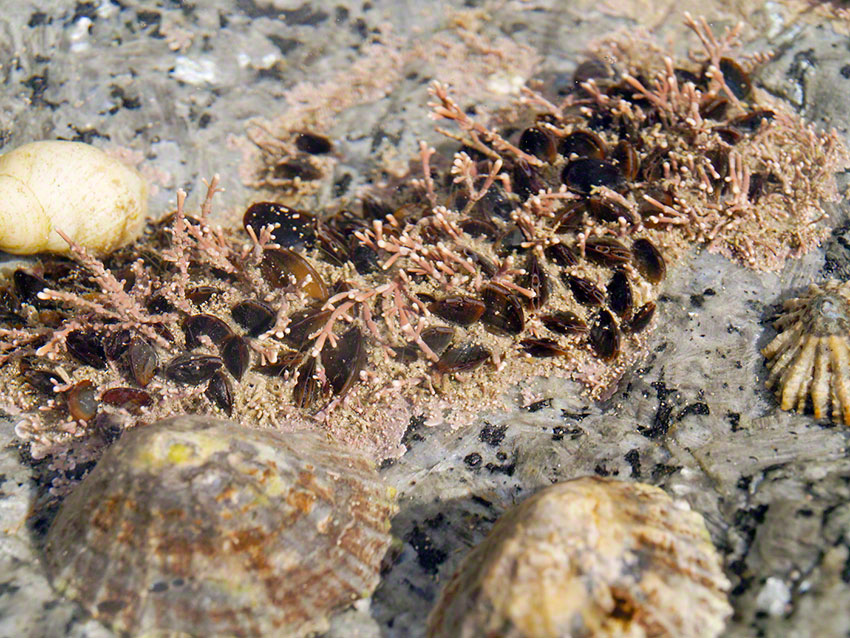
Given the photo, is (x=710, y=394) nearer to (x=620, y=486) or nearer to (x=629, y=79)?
(x=620, y=486)

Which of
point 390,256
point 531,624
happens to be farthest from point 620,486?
point 390,256

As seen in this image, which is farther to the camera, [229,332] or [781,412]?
[229,332]

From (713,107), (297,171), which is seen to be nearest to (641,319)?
(713,107)

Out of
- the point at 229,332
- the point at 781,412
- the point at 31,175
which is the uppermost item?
the point at 781,412

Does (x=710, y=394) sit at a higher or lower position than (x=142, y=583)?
higher

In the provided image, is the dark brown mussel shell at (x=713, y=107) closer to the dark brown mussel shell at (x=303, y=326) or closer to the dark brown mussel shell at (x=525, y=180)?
the dark brown mussel shell at (x=525, y=180)

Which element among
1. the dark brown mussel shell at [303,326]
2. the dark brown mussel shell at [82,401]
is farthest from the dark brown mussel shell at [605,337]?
the dark brown mussel shell at [82,401]

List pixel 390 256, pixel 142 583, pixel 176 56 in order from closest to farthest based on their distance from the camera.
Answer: pixel 142 583, pixel 390 256, pixel 176 56
